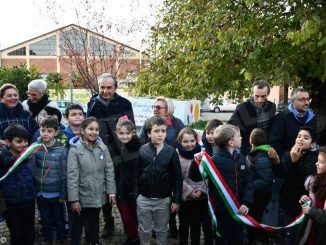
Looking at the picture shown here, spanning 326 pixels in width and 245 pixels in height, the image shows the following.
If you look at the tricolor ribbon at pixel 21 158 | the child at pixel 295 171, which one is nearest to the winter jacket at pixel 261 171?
the child at pixel 295 171

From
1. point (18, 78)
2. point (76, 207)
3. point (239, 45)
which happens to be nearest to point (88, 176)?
point (76, 207)

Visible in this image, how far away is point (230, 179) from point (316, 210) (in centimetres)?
82

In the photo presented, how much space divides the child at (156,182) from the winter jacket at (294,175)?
115 centimetres

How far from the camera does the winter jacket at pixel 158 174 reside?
13.4ft

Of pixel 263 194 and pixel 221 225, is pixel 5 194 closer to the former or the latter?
pixel 221 225

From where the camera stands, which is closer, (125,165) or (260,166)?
(260,166)

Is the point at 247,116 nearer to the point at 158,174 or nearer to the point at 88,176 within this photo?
the point at 158,174

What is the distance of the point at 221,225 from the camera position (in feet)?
13.0

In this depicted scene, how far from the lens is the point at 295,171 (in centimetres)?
418

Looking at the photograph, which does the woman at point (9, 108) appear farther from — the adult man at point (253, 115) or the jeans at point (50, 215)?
the adult man at point (253, 115)

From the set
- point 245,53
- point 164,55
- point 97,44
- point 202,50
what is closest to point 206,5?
point 202,50

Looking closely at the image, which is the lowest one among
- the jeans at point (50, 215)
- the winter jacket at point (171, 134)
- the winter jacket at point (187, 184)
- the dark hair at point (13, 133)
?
the jeans at point (50, 215)

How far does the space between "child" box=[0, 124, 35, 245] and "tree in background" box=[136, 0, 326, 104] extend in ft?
15.2

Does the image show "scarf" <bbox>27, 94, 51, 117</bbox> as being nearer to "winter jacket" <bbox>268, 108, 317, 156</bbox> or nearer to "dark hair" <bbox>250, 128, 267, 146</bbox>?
"dark hair" <bbox>250, 128, 267, 146</bbox>
